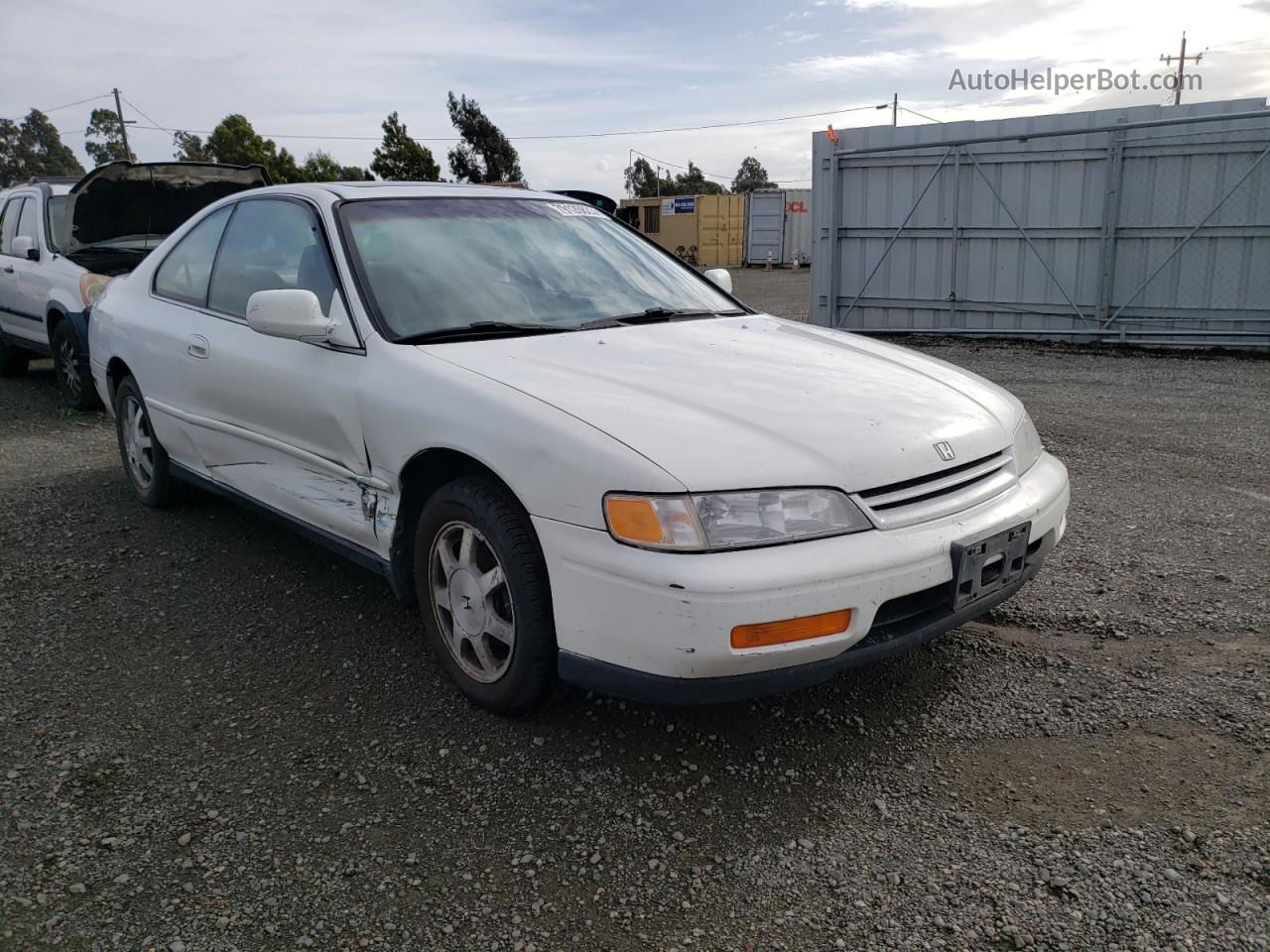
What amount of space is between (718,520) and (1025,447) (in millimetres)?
1297

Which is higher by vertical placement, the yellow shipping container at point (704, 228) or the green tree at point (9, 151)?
the green tree at point (9, 151)

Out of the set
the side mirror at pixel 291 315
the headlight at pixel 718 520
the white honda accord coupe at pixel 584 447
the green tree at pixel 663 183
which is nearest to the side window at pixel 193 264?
the white honda accord coupe at pixel 584 447

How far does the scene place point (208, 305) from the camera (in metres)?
4.13

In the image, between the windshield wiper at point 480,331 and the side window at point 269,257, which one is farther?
the side window at point 269,257

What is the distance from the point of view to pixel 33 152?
3258 inches

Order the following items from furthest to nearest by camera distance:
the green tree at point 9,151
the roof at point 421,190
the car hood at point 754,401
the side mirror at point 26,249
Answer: the green tree at point 9,151, the side mirror at point 26,249, the roof at point 421,190, the car hood at point 754,401

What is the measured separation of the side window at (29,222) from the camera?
327 inches

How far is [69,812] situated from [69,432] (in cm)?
531

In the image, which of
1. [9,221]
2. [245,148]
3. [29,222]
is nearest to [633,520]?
[29,222]

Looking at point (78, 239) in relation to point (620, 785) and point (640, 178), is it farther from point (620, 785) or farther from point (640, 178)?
point (640, 178)

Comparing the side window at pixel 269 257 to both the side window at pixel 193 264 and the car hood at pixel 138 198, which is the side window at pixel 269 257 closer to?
the side window at pixel 193 264

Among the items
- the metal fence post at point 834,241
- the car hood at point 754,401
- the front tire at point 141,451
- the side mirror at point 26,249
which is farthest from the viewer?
the metal fence post at point 834,241

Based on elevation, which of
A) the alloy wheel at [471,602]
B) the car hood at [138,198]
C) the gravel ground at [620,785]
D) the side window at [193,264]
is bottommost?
the gravel ground at [620,785]

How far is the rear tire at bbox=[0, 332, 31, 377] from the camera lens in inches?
365
